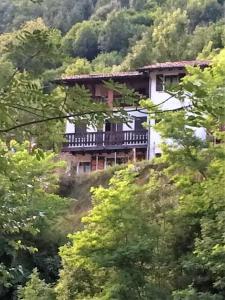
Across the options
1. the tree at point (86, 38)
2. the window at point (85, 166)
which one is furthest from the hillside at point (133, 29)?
the window at point (85, 166)

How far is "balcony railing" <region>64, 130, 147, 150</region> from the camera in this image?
86.6 ft

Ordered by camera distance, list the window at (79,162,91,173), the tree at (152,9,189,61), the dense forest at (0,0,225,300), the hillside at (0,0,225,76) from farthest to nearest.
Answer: the hillside at (0,0,225,76), the tree at (152,9,189,61), the window at (79,162,91,173), the dense forest at (0,0,225,300)

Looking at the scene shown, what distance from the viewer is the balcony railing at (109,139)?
26.4m

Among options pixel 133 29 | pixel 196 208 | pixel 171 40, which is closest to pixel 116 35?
pixel 133 29

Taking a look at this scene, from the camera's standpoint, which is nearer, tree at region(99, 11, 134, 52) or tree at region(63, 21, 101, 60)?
tree at region(99, 11, 134, 52)

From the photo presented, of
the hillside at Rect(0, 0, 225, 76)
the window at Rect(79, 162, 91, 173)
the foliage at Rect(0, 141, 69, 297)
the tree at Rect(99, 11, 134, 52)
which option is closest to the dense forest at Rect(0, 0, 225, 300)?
the foliage at Rect(0, 141, 69, 297)

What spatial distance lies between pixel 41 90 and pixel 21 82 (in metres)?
0.08

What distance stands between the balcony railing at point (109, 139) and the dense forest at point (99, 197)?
11.9ft

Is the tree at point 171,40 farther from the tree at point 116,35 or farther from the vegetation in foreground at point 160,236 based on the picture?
the vegetation in foreground at point 160,236

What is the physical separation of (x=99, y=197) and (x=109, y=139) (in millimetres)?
13992

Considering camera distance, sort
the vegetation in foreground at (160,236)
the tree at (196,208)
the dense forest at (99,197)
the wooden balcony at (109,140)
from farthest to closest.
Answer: the wooden balcony at (109,140)
the vegetation in foreground at (160,236)
the tree at (196,208)
the dense forest at (99,197)

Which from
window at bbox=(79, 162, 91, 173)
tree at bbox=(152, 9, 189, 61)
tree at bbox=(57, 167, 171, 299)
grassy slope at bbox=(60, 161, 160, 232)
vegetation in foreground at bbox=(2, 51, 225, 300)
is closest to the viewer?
vegetation in foreground at bbox=(2, 51, 225, 300)

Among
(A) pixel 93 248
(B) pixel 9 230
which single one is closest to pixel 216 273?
(A) pixel 93 248

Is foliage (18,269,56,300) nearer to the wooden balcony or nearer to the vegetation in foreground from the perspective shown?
the vegetation in foreground
